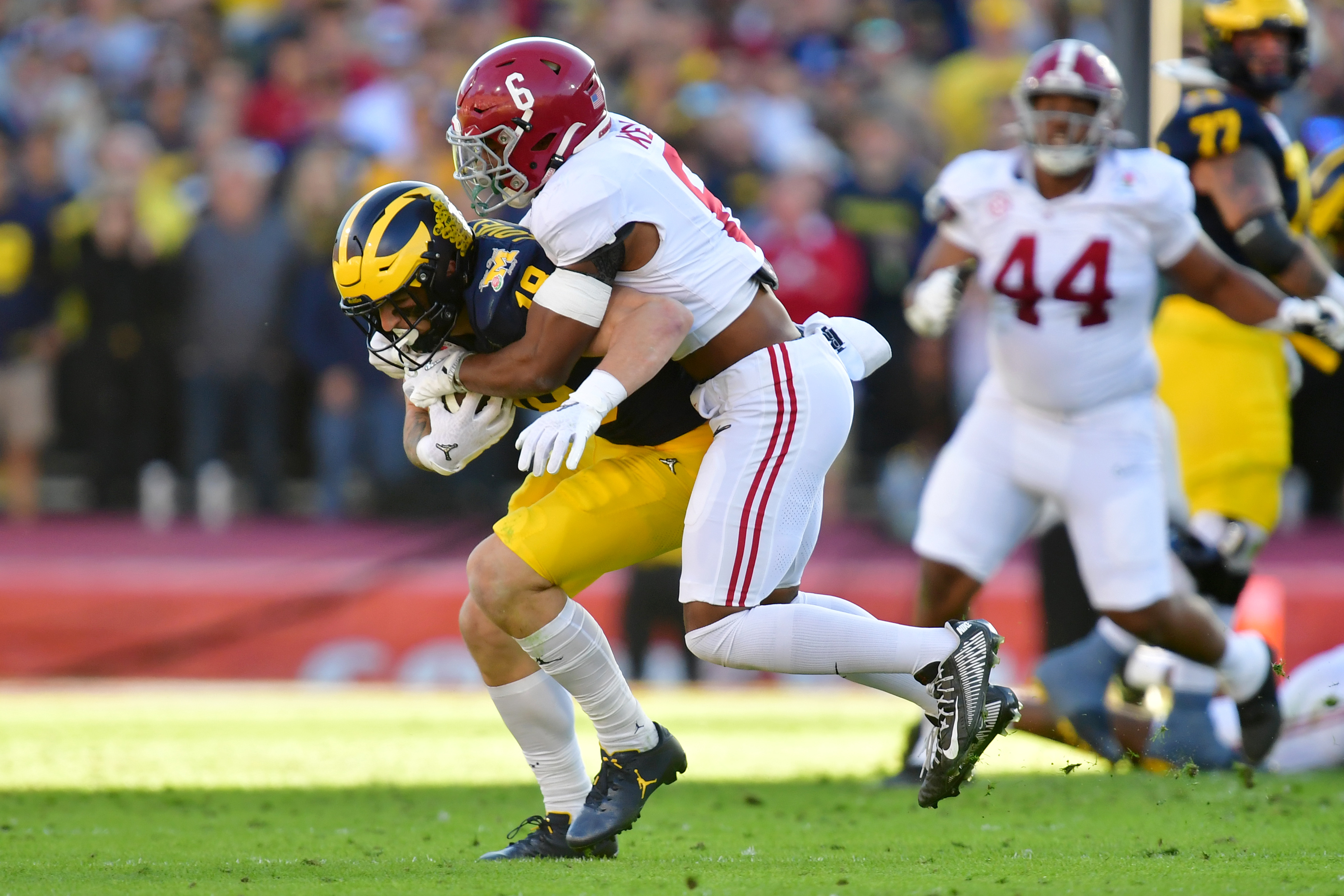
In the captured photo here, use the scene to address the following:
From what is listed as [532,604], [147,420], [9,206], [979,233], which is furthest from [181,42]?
[532,604]

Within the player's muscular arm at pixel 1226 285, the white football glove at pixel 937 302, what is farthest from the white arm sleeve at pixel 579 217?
the player's muscular arm at pixel 1226 285

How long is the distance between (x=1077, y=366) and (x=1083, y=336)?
97 mm

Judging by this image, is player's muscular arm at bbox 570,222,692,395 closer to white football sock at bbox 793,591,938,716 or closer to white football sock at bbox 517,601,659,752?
white football sock at bbox 517,601,659,752

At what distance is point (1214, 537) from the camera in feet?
20.2

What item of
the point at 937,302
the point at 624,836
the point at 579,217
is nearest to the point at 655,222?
the point at 579,217

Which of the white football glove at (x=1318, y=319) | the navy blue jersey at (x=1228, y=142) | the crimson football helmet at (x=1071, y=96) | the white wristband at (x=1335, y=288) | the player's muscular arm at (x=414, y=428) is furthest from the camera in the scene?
the navy blue jersey at (x=1228, y=142)

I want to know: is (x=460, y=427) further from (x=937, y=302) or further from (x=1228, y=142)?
(x=1228, y=142)

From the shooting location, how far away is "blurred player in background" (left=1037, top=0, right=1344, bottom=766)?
595 centimetres

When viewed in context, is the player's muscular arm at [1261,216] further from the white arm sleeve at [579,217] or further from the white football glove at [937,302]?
the white arm sleeve at [579,217]

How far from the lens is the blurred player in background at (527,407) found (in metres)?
4.01

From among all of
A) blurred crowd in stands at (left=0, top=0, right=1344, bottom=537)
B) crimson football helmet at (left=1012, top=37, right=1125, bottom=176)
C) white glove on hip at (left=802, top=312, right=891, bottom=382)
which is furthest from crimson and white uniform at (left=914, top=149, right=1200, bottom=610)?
blurred crowd in stands at (left=0, top=0, right=1344, bottom=537)

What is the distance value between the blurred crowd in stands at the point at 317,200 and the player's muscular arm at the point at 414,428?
206 inches

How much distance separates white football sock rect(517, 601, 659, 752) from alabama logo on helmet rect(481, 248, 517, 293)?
0.74 metres

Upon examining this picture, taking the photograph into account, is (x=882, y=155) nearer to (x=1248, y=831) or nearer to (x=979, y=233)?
(x=979, y=233)
